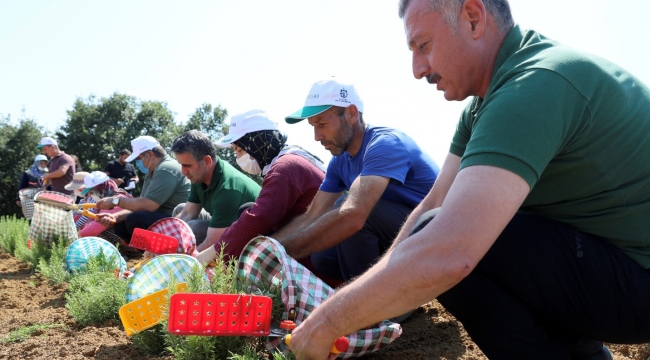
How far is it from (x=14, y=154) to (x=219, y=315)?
1146 inches

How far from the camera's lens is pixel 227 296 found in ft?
6.50

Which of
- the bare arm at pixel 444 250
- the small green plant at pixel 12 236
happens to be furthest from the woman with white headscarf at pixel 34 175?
the bare arm at pixel 444 250

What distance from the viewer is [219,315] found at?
2.00 metres

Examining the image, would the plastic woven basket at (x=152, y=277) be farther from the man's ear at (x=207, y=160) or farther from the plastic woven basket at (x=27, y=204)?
the plastic woven basket at (x=27, y=204)

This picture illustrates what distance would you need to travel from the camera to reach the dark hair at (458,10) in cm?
173

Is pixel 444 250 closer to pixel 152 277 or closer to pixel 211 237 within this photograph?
pixel 152 277

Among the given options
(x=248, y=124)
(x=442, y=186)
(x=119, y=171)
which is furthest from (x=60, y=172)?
(x=442, y=186)

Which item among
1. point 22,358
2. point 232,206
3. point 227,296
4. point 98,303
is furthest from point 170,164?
point 227,296

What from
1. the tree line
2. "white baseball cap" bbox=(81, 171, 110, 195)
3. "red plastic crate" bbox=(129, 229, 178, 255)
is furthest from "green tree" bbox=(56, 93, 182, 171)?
"red plastic crate" bbox=(129, 229, 178, 255)

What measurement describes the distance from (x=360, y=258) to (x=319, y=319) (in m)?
1.58

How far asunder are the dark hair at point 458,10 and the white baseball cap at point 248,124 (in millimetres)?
2467

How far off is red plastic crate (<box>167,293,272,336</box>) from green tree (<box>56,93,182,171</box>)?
93.5ft

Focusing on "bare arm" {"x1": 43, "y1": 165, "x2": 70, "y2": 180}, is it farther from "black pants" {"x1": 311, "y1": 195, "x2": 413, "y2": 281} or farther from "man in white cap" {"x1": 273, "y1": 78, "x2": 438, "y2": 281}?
"black pants" {"x1": 311, "y1": 195, "x2": 413, "y2": 281}

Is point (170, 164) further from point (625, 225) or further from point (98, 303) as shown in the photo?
point (625, 225)
